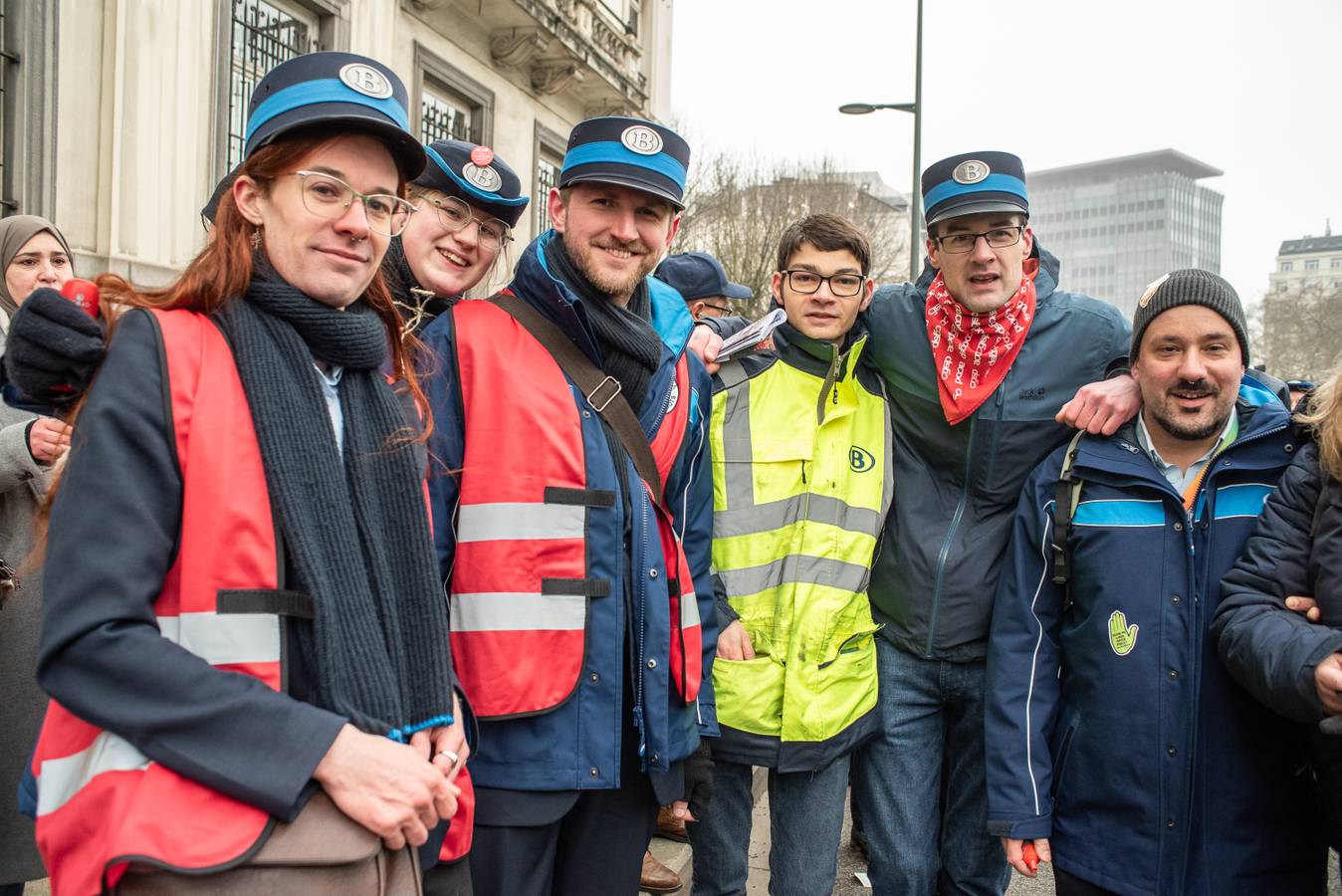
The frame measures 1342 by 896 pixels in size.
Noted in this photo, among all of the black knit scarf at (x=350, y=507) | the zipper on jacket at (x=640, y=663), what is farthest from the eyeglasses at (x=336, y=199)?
the zipper on jacket at (x=640, y=663)

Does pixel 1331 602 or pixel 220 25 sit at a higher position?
pixel 220 25

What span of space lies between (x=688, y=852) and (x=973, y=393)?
2577 millimetres

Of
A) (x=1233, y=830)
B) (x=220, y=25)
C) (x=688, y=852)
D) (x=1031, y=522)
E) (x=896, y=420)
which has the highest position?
(x=220, y=25)

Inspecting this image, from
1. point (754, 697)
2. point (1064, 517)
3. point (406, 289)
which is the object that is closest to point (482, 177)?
point (406, 289)

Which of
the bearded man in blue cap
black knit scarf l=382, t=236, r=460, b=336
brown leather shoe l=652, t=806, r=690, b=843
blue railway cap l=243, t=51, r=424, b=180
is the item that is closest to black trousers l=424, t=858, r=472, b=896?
the bearded man in blue cap

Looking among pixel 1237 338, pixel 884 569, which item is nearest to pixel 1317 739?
pixel 1237 338

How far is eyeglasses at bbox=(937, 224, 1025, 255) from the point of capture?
3.22 metres

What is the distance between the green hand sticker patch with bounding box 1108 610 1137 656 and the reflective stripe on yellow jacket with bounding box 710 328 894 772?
744 mm

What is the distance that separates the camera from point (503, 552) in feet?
7.71

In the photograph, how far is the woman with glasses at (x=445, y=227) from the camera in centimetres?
338

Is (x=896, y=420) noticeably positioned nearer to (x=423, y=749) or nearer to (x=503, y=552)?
(x=503, y=552)

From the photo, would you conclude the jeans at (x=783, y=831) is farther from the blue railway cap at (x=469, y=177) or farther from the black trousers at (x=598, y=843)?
the blue railway cap at (x=469, y=177)

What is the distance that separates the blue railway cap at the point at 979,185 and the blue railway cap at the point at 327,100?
6.34 feet

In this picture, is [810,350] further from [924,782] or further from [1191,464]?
[924,782]
